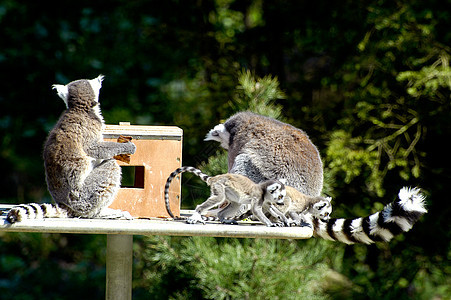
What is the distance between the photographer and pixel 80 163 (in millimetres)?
Result: 2711

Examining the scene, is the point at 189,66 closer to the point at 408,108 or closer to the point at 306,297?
the point at 408,108

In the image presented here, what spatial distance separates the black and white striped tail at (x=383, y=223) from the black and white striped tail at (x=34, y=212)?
1.20 metres

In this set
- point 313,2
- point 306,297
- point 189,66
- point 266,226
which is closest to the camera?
point 266,226

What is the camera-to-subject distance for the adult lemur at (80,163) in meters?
2.71

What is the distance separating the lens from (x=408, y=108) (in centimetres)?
521

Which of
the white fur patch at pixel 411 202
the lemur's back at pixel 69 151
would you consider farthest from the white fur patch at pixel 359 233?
the lemur's back at pixel 69 151

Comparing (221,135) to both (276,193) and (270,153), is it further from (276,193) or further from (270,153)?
(276,193)

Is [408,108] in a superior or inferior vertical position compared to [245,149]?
superior

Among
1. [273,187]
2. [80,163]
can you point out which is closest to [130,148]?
[80,163]

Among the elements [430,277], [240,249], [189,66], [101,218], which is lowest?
[430,277]

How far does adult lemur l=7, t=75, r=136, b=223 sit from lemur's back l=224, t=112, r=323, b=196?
2.49 feet

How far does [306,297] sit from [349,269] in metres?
1.77

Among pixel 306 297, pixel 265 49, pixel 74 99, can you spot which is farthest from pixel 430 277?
pixel 74 99

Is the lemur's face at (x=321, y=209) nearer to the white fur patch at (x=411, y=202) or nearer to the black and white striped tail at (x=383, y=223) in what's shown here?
the black and white striped tail at (x=383, y=223)
